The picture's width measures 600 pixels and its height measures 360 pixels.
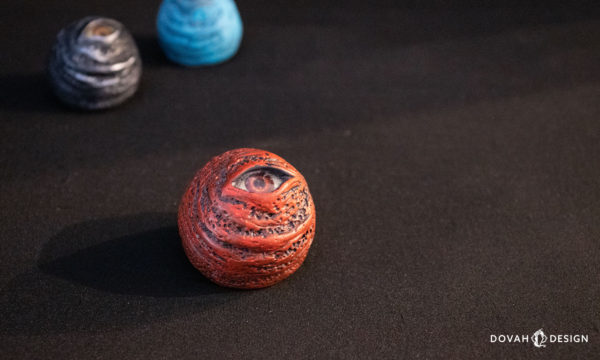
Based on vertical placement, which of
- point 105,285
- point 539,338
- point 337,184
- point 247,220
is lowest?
point 539,338

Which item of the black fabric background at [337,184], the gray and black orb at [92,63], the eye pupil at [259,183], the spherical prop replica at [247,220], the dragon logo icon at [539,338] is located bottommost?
the dragon logo icon at [539,338]

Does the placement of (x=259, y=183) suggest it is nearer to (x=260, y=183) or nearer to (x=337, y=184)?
(x=260, y=183)

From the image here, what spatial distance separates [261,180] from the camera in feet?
5.09

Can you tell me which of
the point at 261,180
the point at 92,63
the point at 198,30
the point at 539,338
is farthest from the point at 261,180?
the point at 198,30

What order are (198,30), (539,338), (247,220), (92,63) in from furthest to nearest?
(198,30), (92,63), (539,338), (247,220)

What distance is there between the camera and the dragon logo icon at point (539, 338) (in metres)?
1.59

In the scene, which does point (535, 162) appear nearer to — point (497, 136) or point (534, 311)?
point (497, 136)

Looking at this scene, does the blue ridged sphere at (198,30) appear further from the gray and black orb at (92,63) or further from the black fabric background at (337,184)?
the gray and black orb at (92,63)

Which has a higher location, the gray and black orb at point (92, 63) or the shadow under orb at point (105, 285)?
the gray and black orb at point (92, 63)

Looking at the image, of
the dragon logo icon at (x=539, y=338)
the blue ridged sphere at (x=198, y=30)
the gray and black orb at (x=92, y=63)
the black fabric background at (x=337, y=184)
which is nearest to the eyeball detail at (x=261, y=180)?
the black fabric background at (x=337, y=184)

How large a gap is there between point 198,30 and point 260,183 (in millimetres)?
1336

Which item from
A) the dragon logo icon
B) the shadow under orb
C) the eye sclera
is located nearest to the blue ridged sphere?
the shadow under orb

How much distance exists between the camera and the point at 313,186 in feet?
7.02

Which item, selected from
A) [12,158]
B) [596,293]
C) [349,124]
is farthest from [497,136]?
[12,158]
